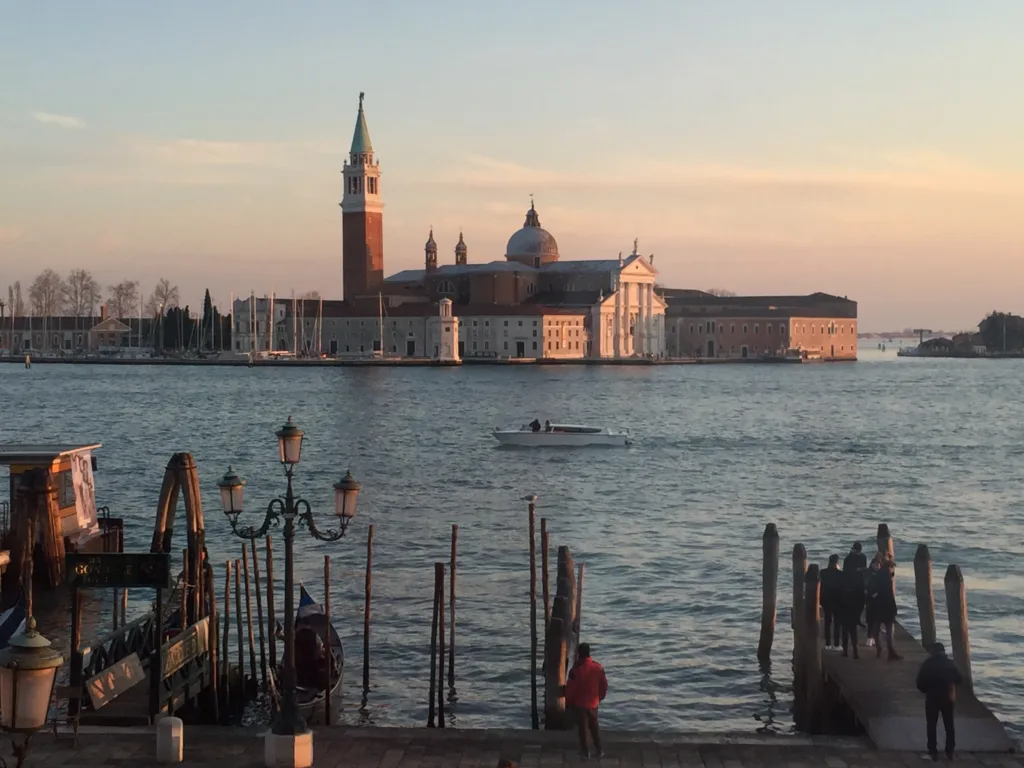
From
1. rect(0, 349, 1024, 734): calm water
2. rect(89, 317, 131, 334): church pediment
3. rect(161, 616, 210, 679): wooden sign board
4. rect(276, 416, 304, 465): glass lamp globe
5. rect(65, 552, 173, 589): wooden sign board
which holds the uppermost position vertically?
rect(89, 317, 131, 334): church pediment

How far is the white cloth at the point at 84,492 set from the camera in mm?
15000

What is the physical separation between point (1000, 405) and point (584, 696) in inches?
2015

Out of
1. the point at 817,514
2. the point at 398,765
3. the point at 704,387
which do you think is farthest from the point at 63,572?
the point at 704,387

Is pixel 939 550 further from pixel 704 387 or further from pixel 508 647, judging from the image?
pixel 704 387

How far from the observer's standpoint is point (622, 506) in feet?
78.3

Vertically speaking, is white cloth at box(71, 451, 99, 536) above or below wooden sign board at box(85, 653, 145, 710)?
above

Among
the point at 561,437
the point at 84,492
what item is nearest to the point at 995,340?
the point at 561,437

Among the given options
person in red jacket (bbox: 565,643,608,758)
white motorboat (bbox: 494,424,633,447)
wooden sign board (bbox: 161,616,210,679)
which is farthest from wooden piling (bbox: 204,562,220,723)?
white motorboat (bbox: 494,424,633,447)

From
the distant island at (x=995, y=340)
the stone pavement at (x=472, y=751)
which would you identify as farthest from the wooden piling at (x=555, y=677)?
the distant island at (x=995, y=340)

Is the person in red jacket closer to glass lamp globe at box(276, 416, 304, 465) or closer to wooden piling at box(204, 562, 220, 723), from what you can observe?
glass lamp globe at box(276, 416, 304, 465)

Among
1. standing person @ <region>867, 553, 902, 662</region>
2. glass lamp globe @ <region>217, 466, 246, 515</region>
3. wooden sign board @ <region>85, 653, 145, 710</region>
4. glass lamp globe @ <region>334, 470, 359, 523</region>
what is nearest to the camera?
glass lamp globe @ <region>334, 470, 359, 523</region>

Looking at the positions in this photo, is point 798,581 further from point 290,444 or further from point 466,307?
point 466,307

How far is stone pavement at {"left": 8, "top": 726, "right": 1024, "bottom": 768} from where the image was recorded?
7762 mm

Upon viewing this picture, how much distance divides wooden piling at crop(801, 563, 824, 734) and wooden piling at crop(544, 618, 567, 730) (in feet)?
5.99
